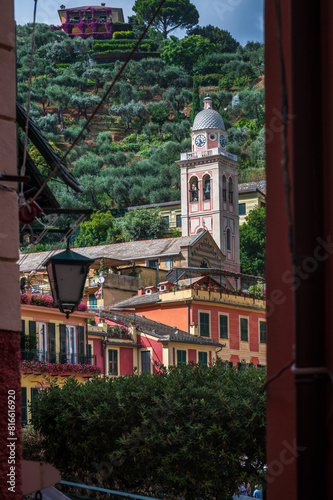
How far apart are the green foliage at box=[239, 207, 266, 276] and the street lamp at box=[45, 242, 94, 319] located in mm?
83470

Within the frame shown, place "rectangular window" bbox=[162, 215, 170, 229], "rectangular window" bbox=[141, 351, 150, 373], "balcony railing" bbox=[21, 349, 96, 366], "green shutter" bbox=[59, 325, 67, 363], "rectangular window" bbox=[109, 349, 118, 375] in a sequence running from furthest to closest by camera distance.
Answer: "rectangular window" bbox=[162, 215, 170, 229], "rectangular window" bbox=[141, 351, 150, 373], "rectangular window" bbox=[109, 349, 118, 375], "green shutter" bbox=[59, 325, 67, 363], "balcony railing" bbox=[21, 349, 96, 366]

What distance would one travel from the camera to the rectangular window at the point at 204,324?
172 ft

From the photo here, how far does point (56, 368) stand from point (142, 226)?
2110 inches

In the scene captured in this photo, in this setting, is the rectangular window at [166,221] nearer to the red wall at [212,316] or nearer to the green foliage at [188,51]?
the red wall at [212,316]

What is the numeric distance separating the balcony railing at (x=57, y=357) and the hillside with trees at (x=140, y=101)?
181 ft

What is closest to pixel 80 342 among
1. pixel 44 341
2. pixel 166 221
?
pixel 44 341

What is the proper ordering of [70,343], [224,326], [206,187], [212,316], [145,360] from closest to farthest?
[70,343]
[145,360]
[212,316]
[224,326]
[206,187]

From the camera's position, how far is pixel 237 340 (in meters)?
54.6

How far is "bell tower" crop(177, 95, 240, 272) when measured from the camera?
88.7 metres

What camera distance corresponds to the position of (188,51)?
559 feet

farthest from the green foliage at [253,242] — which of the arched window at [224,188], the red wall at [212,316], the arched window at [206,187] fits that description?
the red wall at [212,316]

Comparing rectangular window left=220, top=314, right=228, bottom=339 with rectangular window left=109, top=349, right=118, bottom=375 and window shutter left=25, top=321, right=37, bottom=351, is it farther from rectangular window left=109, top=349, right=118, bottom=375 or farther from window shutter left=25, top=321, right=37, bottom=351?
window shutter left=25, top=321, right=37, bottom=351

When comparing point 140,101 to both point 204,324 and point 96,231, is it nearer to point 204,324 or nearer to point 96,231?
point 96,231

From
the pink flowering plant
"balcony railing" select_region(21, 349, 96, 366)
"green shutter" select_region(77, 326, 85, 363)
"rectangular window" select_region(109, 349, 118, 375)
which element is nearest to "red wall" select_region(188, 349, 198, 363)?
"rectangular window" select_region(109, 349, 118, 375)
